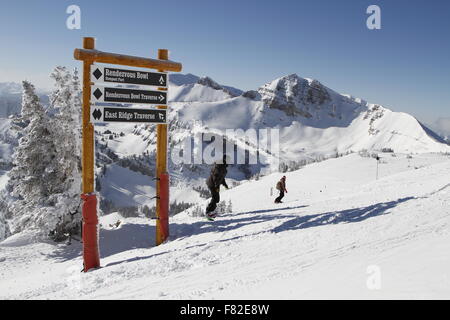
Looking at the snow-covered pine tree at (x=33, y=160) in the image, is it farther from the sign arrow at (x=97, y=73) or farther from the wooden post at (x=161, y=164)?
the sign arrow at (x=97, y=73)

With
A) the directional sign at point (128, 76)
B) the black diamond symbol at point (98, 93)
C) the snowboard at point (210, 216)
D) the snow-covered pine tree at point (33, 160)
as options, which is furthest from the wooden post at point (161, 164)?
the snow-covered pine tree at point (33, 160)

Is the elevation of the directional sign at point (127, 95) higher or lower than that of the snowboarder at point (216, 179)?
higher

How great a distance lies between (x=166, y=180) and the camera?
9.54 meters

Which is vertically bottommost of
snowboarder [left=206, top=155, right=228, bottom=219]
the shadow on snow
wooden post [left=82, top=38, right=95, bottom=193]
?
the shadow on snow

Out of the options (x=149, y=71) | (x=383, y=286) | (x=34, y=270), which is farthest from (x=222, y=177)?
(x=383, y=286)

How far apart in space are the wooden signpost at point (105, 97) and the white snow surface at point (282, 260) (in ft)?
3.93

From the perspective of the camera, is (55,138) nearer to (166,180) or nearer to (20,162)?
(20,162)

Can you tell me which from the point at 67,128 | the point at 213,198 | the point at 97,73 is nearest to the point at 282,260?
the point at 97,73

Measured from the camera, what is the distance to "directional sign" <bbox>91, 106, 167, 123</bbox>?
7.76 m

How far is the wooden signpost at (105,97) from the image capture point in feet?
A: 25.1

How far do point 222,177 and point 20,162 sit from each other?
343 inches

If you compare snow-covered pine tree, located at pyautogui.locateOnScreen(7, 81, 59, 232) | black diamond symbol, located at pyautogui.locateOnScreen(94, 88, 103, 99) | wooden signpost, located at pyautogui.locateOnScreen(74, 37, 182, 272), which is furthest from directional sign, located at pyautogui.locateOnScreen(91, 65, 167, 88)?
snow-covered pine tree, located at pyautogui.locateOnScreen(7, 81, 59, 232)

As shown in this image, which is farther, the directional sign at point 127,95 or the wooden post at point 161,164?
the wooden post at point 161,164

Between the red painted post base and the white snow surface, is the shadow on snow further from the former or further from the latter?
the red painted post base
